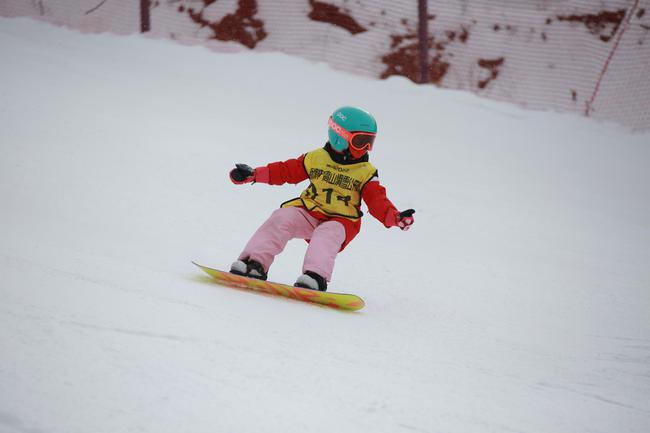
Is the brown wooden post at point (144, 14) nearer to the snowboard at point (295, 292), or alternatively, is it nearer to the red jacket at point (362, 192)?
the red jacket at point (362, 192)

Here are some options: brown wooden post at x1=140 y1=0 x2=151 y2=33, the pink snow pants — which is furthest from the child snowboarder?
brown wooden post at x1=140 y1=0 x2=151 y2=33

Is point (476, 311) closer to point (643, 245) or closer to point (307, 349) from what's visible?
point (307, 349)

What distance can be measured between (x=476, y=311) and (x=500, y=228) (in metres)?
2.52

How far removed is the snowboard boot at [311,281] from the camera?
124 inches

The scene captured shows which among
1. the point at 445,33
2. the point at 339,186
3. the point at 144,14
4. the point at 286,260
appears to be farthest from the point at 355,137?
the point at 445,33

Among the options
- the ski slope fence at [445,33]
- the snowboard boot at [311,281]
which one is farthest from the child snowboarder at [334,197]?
the ski slope fence at [445,33]

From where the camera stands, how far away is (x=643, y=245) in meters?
6.11

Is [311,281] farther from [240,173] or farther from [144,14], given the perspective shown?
[144,14]

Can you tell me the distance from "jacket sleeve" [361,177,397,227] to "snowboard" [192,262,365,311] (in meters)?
0.59

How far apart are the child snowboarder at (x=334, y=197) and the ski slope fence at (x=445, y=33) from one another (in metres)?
9.61

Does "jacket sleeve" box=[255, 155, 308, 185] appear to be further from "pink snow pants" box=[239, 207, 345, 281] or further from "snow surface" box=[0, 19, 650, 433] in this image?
"snow surface" box=[0, 19, 650, 433]

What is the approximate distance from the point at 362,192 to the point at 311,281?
0.72 metres

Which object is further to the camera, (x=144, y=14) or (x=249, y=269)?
(x=144, y=14)

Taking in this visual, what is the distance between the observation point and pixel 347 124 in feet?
11.5
